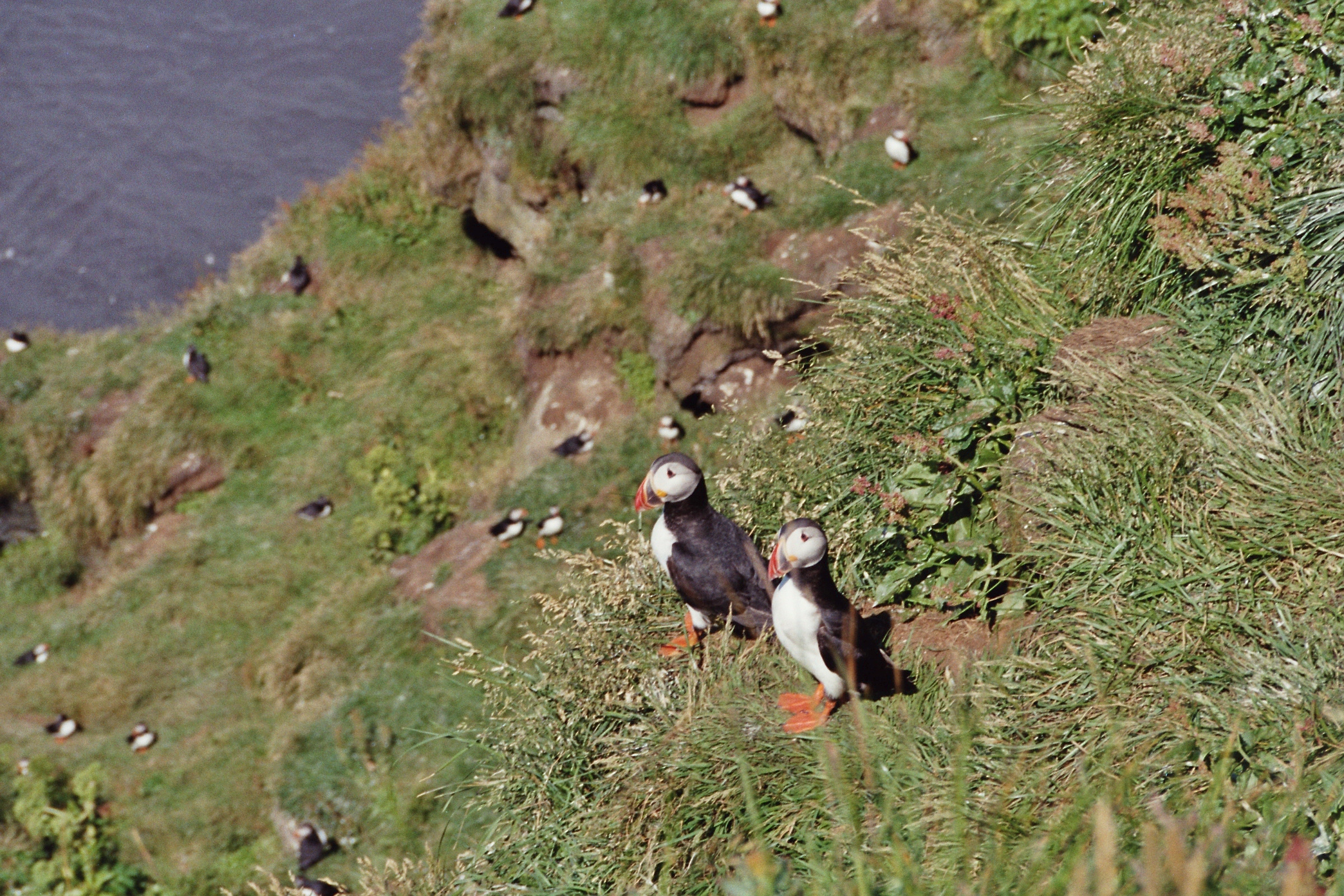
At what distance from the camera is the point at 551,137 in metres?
12.8

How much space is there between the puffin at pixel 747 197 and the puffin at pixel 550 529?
3.46 m

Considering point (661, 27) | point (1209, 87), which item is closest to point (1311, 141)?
point (1209, 87)

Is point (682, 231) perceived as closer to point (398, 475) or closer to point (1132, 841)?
point (398, 475)

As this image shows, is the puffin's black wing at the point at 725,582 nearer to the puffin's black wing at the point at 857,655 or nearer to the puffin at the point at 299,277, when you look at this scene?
the puffin's black wing at the point at 857,655

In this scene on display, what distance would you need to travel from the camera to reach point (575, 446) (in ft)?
35.5

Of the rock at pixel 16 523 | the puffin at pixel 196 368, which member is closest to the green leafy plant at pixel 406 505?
the puffin at pixel 196 368

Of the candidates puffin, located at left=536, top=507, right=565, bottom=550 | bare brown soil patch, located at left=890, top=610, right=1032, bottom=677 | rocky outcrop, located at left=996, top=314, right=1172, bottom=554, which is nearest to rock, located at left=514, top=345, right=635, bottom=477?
puffin, located at left=536, top=507, right=565, bottom=550

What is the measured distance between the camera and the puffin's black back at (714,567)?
177 inches

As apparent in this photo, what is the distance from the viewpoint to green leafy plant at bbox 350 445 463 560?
11734mm

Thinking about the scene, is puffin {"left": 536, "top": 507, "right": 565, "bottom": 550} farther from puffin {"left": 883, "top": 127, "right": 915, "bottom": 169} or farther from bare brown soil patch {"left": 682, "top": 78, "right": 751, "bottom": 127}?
bare brown soil patch {"left": 682, "top": 78, "right": 751, "bottom": 127}

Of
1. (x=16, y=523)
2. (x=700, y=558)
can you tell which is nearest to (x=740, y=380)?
(x=700, y=558)

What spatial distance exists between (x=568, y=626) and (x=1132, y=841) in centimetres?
278

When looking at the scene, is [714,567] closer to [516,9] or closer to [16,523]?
[516,9]

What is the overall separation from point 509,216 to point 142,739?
7128 mm
